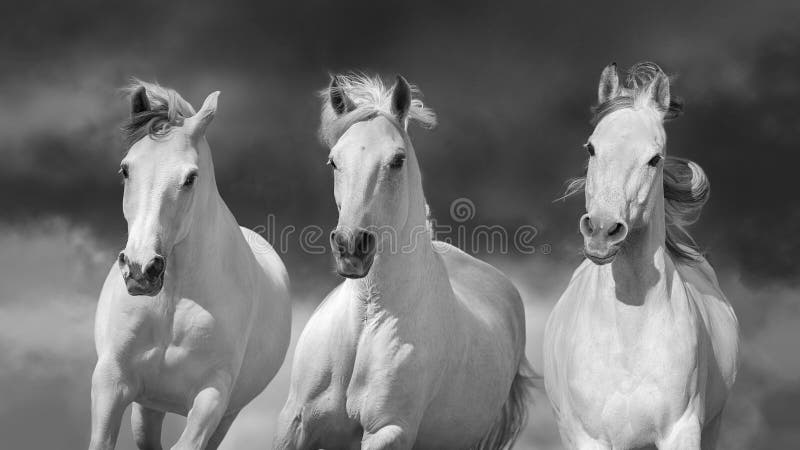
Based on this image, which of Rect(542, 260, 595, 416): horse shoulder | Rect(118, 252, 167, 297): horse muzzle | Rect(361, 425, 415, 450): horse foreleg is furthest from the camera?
Rect(361, 425, 415, 450): horse foreleg

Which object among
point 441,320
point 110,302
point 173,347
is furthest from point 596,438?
point 110,302

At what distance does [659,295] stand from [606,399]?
84 centimetres

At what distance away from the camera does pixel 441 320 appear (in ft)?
31.0

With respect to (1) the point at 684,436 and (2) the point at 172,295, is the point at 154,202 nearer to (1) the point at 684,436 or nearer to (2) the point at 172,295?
(2) the point at 172,295

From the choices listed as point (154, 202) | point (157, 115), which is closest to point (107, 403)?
point (154, 202)

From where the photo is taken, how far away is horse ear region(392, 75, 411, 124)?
30.1ft

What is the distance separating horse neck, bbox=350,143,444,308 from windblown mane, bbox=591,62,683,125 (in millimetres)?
1450

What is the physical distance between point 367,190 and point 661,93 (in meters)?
2.32

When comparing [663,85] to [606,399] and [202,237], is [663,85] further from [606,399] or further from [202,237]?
[202,237]

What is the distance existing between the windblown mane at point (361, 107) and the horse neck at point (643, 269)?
2067 millimetres

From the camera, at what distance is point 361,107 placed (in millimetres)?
9234

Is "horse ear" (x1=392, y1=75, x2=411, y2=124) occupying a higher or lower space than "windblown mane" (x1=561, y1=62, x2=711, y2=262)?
higher

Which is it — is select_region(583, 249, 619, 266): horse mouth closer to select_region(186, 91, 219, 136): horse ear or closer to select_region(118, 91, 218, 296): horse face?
select_region(118, 91, 218, 296): horse face

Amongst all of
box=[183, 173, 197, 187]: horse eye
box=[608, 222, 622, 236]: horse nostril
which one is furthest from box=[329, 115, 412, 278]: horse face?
box=[608, 222, 622, 236]: horse nostril
